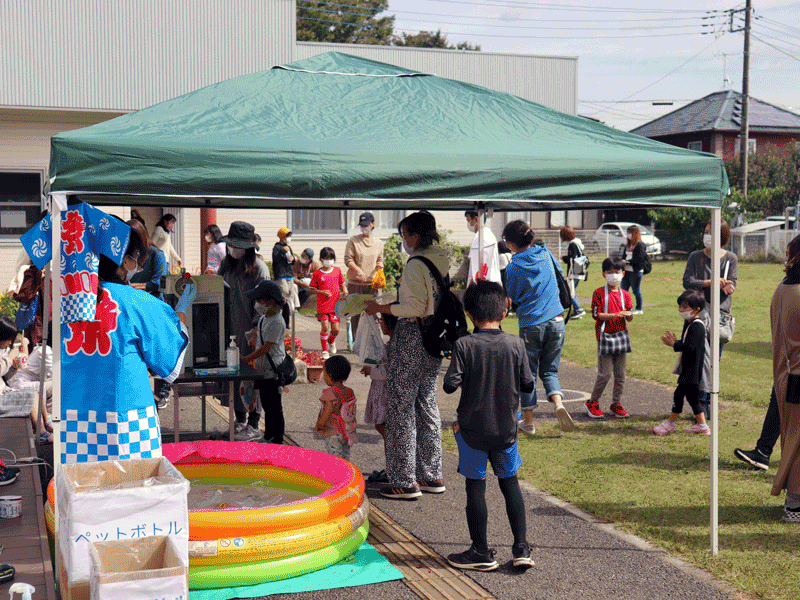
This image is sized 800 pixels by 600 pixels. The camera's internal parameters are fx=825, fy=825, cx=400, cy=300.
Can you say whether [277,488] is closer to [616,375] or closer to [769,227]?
[616,375]

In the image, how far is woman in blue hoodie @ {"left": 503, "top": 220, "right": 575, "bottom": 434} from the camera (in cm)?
779

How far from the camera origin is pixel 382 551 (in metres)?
5.20

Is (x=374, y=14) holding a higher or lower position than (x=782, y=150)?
higher

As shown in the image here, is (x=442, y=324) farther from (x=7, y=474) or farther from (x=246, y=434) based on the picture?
(x=7, y=474)

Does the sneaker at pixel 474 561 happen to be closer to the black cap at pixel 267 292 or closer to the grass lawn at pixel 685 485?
the grass lawn at pixel 685 485

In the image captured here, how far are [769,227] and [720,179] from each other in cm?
3244

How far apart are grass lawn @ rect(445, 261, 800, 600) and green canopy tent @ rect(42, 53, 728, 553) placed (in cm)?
33

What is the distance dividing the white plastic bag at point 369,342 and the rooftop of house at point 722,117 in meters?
48.4

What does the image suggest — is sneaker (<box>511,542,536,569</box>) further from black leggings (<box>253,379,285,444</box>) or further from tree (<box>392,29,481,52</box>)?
tree (<box>392,29,481,52</box>)

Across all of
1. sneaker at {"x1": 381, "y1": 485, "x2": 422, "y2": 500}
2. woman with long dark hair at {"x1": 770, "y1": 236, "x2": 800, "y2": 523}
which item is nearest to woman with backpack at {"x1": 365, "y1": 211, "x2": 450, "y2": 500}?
sneaker at {"x1": 381, "y1": 485, "x2": 422, "y2": 500}

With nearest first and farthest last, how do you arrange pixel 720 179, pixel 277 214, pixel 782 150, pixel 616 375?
pixel 720 179
pixel 616 375
pixel 277 214
pixel 782 150

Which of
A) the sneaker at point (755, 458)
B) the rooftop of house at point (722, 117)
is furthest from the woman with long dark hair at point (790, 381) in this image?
the rooftop of house at point (722, 117)

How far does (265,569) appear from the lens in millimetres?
4672

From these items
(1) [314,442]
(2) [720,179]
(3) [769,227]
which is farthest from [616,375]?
(3) [769,227]
